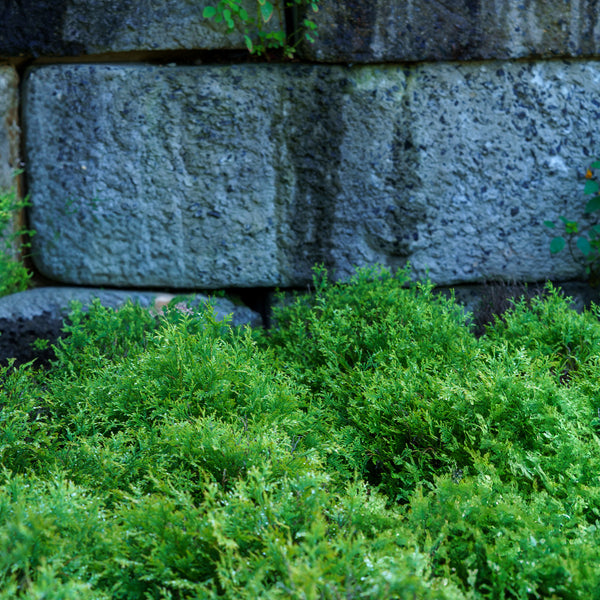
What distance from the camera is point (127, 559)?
1234mm

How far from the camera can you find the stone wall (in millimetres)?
2525

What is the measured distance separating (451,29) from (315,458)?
1950 mm

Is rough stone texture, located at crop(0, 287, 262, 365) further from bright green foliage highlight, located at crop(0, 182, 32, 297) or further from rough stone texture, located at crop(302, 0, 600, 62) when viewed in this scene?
rough stone texture, located at crop(302, 0, 600, 62)

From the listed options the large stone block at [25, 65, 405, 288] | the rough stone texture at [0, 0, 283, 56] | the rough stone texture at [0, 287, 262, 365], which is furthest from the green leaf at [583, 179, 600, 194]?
the rough stone texture at [0, 287, 262, 365]

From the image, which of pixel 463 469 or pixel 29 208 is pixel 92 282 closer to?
pixel 29 208

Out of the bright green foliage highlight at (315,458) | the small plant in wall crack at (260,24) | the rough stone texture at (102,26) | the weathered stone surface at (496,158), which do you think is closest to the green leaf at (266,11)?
the small plant in wall crack at (260,24)

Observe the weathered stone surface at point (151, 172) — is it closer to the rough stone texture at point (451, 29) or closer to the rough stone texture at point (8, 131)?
the rough stone texture at point (8, 131)

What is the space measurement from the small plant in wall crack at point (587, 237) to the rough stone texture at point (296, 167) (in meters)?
0.06

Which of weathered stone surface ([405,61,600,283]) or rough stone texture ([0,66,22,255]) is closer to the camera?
rough stone texture ([0,66,22,255])

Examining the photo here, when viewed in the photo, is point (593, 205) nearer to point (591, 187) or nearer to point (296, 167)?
point (591, 187)

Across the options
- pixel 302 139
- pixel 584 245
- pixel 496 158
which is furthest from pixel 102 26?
pixel 584 245

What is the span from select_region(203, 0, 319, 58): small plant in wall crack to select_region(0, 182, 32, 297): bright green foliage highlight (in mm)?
1118

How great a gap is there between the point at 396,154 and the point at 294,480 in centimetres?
172

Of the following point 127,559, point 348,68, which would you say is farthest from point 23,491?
point 348,68
